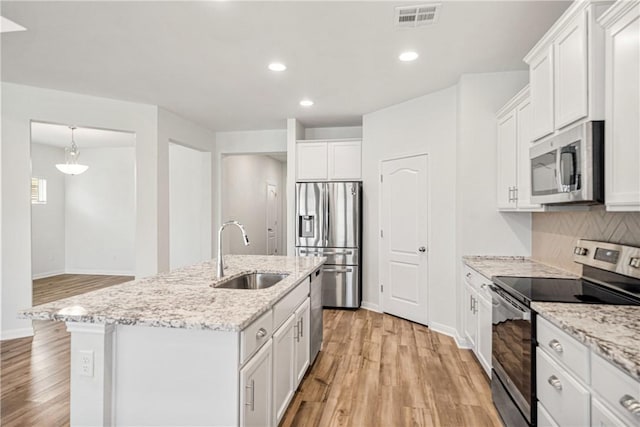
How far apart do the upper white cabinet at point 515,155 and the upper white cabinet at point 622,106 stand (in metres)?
0.81

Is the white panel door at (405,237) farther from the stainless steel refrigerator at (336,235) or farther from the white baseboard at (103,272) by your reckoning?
the white baseboard at (103,272)

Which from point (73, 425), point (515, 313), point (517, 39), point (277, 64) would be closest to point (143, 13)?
point (277, 64)

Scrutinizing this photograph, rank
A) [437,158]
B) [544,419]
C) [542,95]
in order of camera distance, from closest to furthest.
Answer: [544,419]
[542,95]
[437,158]

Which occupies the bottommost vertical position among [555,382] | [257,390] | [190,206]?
[257,390]

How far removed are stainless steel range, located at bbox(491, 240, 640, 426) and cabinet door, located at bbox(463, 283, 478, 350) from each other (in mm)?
651

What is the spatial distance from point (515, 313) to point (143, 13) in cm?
300

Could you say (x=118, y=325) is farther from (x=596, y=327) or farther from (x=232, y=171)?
(x=232, y=171)

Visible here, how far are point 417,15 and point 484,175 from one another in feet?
5.47

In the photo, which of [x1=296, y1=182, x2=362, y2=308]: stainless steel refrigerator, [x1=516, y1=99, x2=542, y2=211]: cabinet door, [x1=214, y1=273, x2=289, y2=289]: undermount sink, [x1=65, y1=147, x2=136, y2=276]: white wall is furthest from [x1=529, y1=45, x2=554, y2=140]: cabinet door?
[x1=65, y1=147, x2=136, y2=276]: white wall

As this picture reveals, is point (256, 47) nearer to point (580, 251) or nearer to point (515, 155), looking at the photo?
point (515, 155)

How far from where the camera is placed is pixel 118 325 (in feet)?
5.25

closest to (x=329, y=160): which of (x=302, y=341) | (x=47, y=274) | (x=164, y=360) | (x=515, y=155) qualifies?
(x=515, y=155)

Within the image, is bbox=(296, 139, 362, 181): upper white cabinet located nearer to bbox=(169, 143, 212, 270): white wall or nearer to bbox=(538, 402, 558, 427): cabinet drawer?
bbox=(169, 143, 212, 270): white wall

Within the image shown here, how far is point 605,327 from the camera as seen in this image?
53.6 inches
